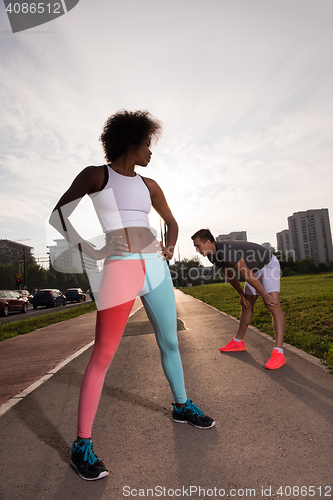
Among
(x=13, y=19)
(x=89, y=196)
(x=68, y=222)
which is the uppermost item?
(x=13, y=19)

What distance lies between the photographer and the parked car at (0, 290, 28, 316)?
68.2 ft

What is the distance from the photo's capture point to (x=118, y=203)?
7.38ft

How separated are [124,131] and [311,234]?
10986 centimetres

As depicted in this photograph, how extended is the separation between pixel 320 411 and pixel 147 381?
1.96m

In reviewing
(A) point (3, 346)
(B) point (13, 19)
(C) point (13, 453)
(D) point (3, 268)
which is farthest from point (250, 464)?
(D) point (3, 268)

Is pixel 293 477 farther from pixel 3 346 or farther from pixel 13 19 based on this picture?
pixel 3 346

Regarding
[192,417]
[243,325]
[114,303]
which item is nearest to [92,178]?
[114,303]

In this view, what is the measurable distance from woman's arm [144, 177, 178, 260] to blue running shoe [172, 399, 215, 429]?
4.16 feet

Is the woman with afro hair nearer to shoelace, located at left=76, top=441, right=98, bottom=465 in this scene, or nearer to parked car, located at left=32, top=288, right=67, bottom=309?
shoelace, located at left=76, top=441, right=98, bottom=465

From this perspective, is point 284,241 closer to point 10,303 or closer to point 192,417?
point 10,303

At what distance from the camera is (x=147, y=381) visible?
13.1 feet

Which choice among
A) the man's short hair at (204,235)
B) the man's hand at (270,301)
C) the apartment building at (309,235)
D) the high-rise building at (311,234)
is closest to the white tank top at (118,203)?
the man's short hair at (204,235)

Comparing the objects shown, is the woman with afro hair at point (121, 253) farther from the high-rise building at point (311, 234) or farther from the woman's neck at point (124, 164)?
the high-rise building at point (311, 234)

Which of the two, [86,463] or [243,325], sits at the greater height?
[243,325]
